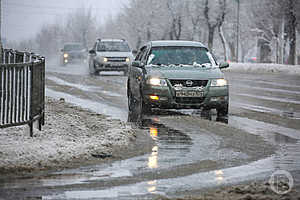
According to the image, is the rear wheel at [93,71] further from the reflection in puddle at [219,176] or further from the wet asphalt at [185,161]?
the reflection in puddle at [219,176]

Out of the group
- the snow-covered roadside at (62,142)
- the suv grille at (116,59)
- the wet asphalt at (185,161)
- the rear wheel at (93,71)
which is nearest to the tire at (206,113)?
the wet asphalt at (185,161)

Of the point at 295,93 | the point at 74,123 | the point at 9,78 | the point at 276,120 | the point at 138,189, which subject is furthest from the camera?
the point at 295,93

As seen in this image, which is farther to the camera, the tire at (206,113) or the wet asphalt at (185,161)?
the tire at (206,113)

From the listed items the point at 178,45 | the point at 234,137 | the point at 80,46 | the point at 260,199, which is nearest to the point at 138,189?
the point at 260,199

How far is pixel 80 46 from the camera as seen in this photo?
54406 mm

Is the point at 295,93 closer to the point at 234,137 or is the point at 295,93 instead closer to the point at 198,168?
the point at 234,137

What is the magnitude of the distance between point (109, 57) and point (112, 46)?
1.33 meters

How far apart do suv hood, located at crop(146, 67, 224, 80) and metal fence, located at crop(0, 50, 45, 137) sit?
4.00 metres

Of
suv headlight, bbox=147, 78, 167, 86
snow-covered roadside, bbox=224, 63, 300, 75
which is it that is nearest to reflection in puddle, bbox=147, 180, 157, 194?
suv headlight, bbox=147, 78, 167, 86

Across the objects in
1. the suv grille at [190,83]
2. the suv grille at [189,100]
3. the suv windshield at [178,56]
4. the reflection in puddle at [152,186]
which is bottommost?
the reflection in puddle at [152,186]

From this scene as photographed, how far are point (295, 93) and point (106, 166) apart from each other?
554 inches

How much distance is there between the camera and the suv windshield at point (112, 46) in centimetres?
3278

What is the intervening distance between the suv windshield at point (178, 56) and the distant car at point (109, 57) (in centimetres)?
1682
